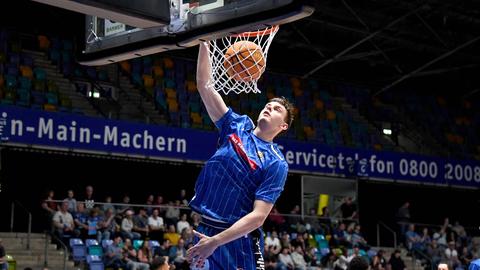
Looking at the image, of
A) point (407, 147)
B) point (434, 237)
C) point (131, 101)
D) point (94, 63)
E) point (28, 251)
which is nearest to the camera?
point (94, 63)

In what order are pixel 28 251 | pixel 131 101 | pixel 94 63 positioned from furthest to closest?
pixel 131 101
pixel 28 251
pixel 94 63

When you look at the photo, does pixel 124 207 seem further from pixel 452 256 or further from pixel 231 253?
pixel 231 253

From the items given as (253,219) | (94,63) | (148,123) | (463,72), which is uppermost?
(463,72)

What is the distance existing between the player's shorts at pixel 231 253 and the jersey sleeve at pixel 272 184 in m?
0.30

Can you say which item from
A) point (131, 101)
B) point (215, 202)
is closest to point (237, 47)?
point (215, 202)

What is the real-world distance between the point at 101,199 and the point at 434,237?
10.9 metres

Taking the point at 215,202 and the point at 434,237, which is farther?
the point at 434,237

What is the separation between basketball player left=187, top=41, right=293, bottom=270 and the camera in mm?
5141

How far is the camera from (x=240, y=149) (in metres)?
5.25

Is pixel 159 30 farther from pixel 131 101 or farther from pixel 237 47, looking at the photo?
pixel 131 101

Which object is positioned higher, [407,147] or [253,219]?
[407,147]

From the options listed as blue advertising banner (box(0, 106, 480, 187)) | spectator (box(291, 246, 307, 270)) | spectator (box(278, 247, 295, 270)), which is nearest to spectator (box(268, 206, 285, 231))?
spectator (box(291, 246, 307, 270))

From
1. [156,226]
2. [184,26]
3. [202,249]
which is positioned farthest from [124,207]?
[202,249]

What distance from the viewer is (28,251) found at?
18.0 meters
